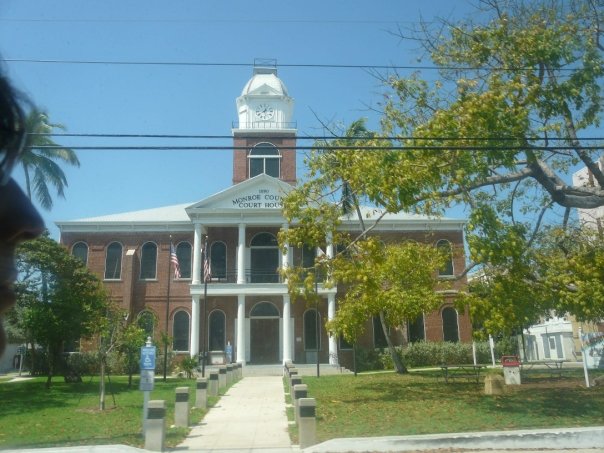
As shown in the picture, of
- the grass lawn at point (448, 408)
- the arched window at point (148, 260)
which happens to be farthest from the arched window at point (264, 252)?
the grass lawn at point (448, 408)

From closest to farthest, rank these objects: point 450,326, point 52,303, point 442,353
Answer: point 52,303, point 442,353, point 450,326

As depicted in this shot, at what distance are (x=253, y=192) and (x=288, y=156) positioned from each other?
6344mm

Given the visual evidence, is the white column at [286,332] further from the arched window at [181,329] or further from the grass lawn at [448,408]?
the grass lawn at [448,408]

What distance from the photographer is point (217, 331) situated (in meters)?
36.0

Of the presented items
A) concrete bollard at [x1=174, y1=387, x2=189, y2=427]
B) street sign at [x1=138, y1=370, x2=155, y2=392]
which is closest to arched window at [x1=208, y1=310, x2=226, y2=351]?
concrete bollard at [x1=174, y1=387, x2=189, y2=427]

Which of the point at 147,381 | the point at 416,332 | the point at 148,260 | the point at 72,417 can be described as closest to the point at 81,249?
the point at 148,260

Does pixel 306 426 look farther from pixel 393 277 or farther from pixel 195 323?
pixel 195 323

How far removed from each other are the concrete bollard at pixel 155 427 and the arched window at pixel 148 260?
27.0 m

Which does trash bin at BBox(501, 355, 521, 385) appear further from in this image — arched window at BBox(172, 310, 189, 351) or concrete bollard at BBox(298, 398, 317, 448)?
arched window at BBox(172, 310, 189, 351)

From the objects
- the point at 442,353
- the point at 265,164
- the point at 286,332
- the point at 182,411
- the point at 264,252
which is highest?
the point at 265,164

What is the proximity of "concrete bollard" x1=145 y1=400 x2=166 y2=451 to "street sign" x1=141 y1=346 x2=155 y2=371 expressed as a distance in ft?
5.61

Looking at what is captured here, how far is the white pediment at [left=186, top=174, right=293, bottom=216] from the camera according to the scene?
3512cm

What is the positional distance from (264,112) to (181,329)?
15045mm

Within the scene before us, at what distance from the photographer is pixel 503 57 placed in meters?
13.7
